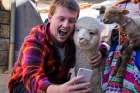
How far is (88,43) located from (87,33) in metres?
0.07

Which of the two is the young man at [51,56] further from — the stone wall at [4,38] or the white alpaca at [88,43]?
the stone wall at [4,38]

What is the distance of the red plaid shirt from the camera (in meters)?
1.96

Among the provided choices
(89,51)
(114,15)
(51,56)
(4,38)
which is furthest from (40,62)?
(4,38)

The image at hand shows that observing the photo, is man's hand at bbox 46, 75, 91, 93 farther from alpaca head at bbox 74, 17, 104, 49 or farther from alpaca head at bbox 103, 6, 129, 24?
alpaca head at bbox 103, 6, 129, 24

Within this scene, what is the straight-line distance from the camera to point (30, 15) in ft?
21.8

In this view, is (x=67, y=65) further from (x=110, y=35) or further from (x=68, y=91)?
(x=68, y=91)

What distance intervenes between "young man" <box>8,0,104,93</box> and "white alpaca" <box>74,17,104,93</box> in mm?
62

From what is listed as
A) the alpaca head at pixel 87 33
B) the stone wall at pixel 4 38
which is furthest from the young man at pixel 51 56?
the stone wall at pixel 4 38

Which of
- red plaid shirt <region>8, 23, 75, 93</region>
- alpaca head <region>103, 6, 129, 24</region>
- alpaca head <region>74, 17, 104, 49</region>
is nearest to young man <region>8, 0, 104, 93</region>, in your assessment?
red plaid shirt <region>8, 23, 75, 93</region>

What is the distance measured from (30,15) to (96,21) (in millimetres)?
4628

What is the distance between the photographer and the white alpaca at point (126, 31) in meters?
2.10

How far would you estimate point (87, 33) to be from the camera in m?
2.06

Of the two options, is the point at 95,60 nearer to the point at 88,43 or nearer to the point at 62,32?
the point at 88,43

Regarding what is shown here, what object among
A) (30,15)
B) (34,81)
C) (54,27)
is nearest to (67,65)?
(54,27)
